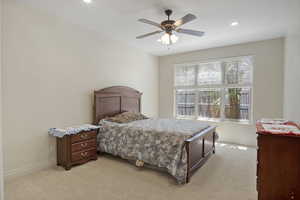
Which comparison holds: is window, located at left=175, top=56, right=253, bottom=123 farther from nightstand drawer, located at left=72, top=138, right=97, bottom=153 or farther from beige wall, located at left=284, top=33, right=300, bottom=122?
nightstand drawer, located at left=72, top=138, right=97, bottom=153

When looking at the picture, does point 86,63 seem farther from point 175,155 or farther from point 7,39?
point 175,155

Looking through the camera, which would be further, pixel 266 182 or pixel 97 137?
pixel 97 137

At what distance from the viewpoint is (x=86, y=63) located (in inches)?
146

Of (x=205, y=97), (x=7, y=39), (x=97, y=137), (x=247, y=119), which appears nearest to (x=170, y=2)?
(x=7, y=39)

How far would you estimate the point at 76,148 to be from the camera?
3.08m

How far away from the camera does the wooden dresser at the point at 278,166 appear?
67.4 inches

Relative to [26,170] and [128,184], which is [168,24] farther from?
[26,170]

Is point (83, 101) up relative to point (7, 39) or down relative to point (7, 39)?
down

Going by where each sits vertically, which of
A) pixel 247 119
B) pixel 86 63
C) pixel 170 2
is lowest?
pixel 247 119

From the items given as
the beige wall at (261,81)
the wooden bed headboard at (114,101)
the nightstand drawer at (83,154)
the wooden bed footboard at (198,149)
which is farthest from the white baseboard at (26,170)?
the beige wall at (261,81)

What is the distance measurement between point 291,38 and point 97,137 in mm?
4630

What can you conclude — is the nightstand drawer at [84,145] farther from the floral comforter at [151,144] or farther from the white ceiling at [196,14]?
the white ceiling at [196,14]

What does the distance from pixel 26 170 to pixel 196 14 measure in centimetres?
398

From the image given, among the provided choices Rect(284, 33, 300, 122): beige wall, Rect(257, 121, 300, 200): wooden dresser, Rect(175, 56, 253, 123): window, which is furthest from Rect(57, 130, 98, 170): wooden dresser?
Rect(284, 33, 300, 122): beige wall
